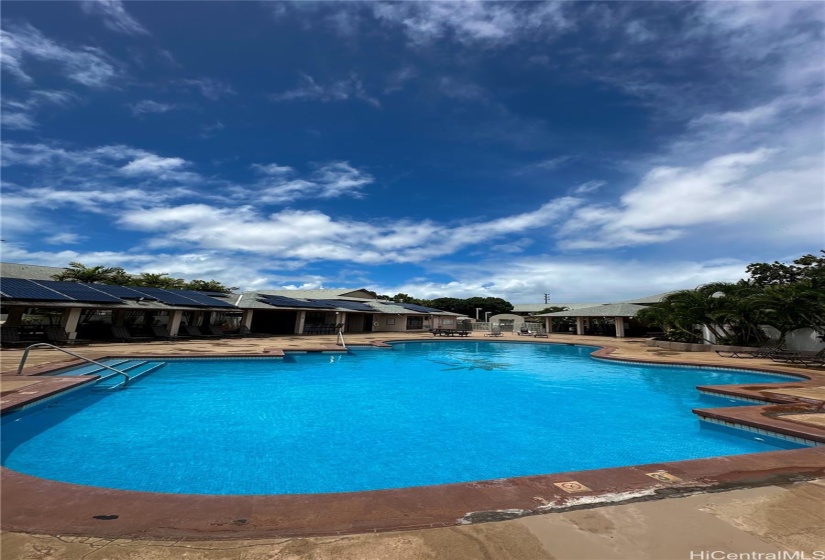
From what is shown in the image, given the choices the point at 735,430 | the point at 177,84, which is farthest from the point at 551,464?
the point at 177,84

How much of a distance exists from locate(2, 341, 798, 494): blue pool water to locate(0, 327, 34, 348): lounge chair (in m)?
8.92

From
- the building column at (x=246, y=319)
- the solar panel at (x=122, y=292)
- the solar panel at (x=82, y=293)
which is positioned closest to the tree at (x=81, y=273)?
the solar panel at (x=122, y=292)

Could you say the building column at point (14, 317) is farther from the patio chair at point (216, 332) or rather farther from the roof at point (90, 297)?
the patio chair at point (216, 332)

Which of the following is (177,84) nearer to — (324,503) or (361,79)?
(361,79)

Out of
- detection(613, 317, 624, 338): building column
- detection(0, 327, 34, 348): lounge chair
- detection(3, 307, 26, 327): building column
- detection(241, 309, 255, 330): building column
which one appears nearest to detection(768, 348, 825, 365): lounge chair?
detection(613, 317, 624, 338): building column

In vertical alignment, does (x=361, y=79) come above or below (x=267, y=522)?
above

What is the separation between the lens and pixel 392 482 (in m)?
5.80

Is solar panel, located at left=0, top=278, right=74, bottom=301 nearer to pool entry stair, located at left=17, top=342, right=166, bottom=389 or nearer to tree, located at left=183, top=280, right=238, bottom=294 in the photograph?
pool entry stair, located at left=17, top=342, right=166, bottom=389

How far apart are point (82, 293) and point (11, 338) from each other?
11.2ft

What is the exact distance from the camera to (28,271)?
123ft

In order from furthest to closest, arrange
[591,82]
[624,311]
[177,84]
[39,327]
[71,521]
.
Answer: [624,311]
[39,327]
[591,82]
[177,84]
[71,521]

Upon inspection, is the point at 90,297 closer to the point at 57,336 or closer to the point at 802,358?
the point at 57,336

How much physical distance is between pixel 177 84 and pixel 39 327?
16321 millimetres

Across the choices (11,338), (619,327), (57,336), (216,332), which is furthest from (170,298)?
(619,327)
